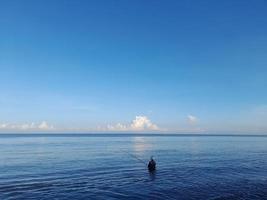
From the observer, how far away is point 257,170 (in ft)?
165

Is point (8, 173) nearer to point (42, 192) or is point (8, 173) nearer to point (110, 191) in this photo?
point (42, 192)

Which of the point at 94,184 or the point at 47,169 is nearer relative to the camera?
the point at 94,184

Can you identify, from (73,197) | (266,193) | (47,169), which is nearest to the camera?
(73,197)

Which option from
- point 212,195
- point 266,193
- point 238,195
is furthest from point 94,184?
point 266,193

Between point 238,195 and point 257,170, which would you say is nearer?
point 238,195

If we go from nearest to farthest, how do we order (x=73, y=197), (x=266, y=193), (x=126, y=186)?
(x=73, y=197) → (x=266, y=193) → (x=126, y=186)

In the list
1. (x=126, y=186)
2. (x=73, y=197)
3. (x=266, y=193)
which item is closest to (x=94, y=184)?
(x=126, y=186)

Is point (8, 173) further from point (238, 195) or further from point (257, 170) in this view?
point (257, 170)

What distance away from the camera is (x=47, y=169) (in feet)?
163

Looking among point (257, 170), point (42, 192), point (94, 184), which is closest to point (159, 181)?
point (94, 184)

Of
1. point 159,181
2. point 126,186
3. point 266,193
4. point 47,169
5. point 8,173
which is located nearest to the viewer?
point 266,193

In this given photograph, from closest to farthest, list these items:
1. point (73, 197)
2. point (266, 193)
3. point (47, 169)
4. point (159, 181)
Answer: point (73, 197), point (266, 193), point (159, 181), point (47, 169)

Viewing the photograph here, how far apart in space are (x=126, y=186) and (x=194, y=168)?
18.8 metres

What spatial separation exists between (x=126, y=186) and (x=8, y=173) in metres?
19.5
